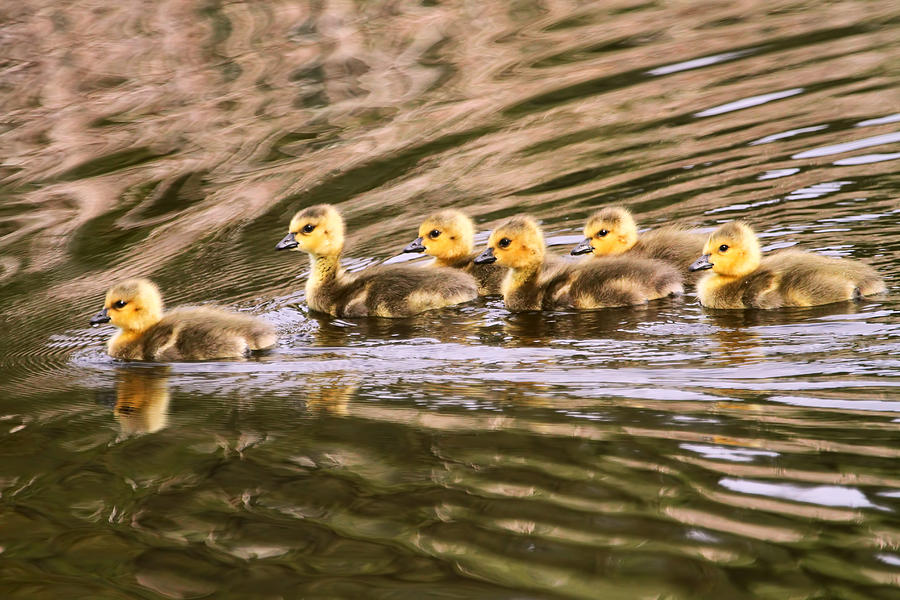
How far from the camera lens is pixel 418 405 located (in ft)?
12.5

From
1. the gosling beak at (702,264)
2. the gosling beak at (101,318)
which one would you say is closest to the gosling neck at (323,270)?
the gosling beak at (101,318)

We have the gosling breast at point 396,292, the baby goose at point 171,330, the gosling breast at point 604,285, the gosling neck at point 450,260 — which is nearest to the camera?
the baby goose at point 171,330

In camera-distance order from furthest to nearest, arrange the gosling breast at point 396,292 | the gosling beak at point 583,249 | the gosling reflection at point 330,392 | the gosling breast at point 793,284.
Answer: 1. the gosling beak at point 583,249
2. the gosling breast at point 396,292
3. the gosling breast at point 793,284
4. the gosling reflection at point 330,392

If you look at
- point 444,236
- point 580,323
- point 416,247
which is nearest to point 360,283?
point 416,247

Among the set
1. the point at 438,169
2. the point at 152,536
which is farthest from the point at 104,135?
the point at 152,536

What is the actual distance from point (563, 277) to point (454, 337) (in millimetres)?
718

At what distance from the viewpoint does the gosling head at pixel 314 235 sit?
5992 millimetres

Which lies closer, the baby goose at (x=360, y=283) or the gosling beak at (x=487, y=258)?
the baby goose at (x=360, y=283)

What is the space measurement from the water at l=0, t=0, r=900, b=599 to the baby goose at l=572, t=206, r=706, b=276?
1.50 feet

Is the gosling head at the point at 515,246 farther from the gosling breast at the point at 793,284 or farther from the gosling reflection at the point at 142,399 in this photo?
the gosling reflection at the point at 142,399

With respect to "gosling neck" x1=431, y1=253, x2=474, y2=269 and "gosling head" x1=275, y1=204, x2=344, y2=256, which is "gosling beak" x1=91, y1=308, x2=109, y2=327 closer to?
"gosling head" x1=275, y1=204, x2=344, y2=256

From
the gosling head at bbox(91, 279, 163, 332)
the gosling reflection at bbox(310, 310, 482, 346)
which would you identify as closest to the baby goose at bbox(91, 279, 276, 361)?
the gosling head at bbox(91, 279, 163, 332)

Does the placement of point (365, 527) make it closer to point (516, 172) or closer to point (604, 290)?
point (604, 290)

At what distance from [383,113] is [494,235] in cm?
397
